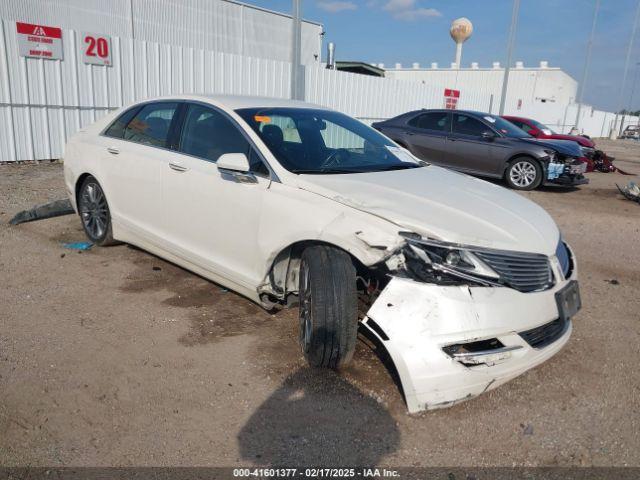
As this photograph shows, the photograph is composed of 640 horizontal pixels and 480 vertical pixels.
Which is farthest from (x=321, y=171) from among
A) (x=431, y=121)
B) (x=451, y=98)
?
(x=451, y=98)

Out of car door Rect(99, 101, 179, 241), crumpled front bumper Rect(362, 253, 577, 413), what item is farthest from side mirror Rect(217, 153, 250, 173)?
crumpled front bumper Rect(362, 253, 577, 413)

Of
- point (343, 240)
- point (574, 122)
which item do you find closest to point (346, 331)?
point (343, 240)

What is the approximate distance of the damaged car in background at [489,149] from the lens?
33.0 ft

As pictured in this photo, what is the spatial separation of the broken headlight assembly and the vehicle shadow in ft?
2.67

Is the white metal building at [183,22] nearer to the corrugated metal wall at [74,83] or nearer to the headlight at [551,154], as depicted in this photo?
the corrugated metal wall at [74,83]

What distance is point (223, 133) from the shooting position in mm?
3709

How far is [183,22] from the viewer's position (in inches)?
898

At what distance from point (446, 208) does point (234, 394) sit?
1.61m

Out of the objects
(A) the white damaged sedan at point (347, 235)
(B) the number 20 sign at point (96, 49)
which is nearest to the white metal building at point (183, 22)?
(B) the number 20 sign at point (96, 49)

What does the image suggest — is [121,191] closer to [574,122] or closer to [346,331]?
[346,331]

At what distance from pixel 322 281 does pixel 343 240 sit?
10.2 inches

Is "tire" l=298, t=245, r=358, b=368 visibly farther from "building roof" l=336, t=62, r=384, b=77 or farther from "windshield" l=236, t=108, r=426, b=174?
"building roof" l=336, t=62, r=384, b=77

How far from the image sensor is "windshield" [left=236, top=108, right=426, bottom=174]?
3449mm

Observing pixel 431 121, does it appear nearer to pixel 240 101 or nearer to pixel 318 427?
pixel 240 101
